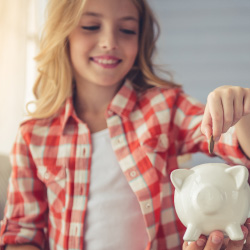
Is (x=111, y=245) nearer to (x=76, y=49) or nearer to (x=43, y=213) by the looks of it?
(x=43, y=213)

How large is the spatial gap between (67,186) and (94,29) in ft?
1.25

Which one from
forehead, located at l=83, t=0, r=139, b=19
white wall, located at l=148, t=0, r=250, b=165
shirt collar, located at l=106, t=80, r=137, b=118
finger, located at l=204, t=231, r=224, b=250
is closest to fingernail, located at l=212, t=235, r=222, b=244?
finger, located at l=204, t=231, r=224, b=250

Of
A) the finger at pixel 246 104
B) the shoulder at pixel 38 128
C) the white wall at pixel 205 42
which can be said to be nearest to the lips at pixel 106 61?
the shoulder at pixel 38 128

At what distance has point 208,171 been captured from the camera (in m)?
0.53

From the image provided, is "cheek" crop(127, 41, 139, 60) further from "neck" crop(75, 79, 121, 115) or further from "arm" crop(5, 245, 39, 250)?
"arm" crop(5, 245, 39, 250)

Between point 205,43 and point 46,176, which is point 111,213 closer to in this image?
point 46,176

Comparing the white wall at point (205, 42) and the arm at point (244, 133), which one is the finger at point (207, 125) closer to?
the arm at point (244, 133)

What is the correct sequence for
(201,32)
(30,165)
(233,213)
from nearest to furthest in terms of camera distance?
(233,213)
(30,165)
(201,32)

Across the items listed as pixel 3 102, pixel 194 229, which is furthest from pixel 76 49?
pixel 3 102

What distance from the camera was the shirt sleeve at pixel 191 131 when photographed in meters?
0.76

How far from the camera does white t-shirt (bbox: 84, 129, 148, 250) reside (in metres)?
0.81

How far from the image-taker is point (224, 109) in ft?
1.75

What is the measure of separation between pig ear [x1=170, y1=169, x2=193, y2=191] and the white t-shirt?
0.30m

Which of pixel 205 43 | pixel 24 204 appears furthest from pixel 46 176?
pixel 205 43
